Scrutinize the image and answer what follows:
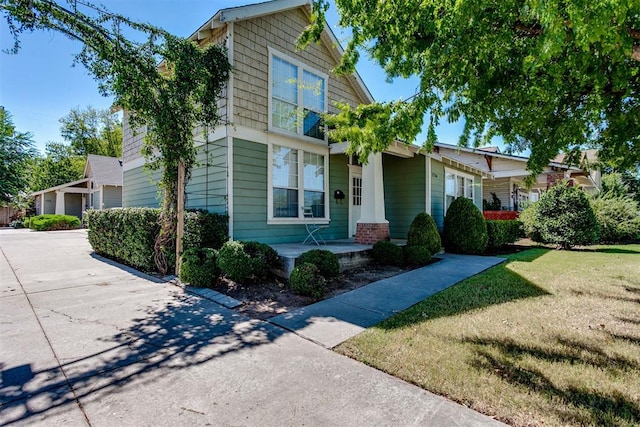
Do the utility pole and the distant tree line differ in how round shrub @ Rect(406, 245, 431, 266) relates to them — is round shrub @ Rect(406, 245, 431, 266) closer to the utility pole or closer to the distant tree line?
the utility pole

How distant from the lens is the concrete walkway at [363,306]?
3.88m

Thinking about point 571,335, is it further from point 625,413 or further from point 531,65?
point 531,65

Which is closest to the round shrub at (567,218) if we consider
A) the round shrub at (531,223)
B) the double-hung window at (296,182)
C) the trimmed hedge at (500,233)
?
the round shrub at (531,223)

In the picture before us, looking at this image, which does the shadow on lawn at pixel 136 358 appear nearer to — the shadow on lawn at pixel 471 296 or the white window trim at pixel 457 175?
the shadow on lawn at pixel 471 296

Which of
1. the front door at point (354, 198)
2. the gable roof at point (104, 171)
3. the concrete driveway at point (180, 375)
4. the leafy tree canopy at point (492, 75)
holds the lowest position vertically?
the concrete driveway at point (180, 375)

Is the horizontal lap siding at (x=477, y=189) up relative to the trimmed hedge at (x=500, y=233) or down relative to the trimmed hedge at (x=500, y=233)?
up

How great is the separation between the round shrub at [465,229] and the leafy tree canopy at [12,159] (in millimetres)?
13896

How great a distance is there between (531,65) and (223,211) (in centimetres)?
628

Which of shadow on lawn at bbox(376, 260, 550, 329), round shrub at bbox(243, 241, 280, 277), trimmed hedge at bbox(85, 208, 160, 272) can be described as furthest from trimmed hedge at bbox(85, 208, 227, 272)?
shadow on lawn at bbox(376, 260, 550, 329)

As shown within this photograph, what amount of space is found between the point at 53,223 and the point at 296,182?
2123 cm

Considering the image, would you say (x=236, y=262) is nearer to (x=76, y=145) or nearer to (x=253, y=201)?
(x=253, y=201)

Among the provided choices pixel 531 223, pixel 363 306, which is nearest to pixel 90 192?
pixel 363 306

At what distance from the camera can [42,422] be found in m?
2.20

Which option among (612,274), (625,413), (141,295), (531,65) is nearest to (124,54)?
(141,295)
